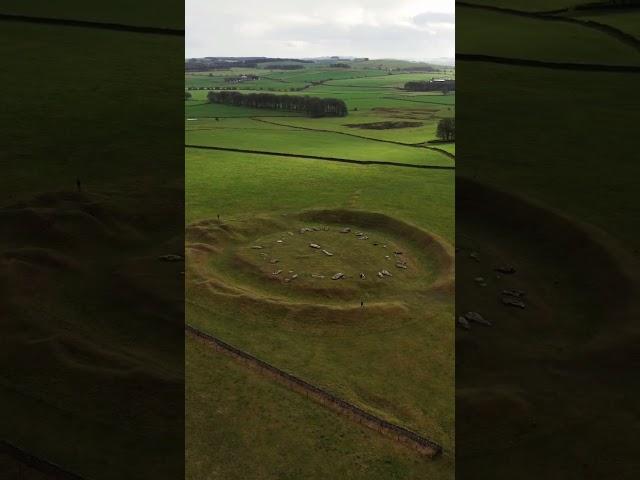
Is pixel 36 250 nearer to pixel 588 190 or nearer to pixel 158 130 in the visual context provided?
pixel 158 130

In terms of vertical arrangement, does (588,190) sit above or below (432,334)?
above

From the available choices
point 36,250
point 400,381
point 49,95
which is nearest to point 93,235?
point 36,250

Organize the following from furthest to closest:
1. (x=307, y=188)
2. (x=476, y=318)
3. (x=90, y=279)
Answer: (x=307, y=188)
(x=90, y=279)
(x=476, y=318)

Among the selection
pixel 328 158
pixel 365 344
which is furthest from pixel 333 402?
pixel 328 158

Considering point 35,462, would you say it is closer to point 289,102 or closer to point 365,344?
point 365,344

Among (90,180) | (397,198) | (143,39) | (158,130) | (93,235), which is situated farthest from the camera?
(143,39)

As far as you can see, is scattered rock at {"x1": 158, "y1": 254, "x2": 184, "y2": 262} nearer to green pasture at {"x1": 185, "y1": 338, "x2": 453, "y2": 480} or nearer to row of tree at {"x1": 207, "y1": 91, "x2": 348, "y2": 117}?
green pasture at {"x1": 185, "y1": 338, "x2": 453, "y2": 480}
